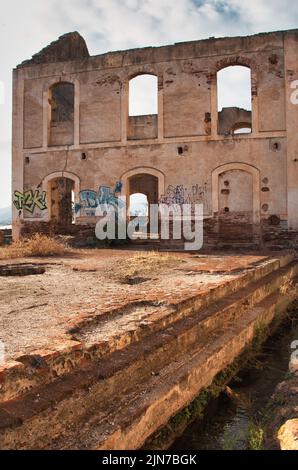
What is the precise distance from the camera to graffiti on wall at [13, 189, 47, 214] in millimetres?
14648

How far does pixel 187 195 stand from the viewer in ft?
43.5

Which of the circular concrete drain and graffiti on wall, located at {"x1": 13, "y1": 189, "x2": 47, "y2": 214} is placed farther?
graffiti on wall, located at {"x1": 13, "y1": 189, "x2": 47, "y2": 214}

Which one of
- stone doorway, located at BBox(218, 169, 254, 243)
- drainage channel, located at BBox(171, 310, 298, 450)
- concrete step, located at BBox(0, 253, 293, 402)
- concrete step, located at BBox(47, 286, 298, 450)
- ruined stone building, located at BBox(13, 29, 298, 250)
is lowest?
drainage channel, located at BBox(171, 310, 298, 450)

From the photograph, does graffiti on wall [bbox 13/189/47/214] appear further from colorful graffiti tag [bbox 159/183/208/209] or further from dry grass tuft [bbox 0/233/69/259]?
dry grass tuft [bbox 0/233/69/259]

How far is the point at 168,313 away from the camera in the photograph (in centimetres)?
388

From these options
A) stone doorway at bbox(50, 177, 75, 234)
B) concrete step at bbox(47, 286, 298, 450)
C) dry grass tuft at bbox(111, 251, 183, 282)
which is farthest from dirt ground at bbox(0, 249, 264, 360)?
stone doorway at bbox(50, 177, 75, 234)

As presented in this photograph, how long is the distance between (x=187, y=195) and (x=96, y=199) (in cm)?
324

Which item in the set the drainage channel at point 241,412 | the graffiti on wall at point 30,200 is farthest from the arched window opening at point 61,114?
the drainage channel at point 241,412

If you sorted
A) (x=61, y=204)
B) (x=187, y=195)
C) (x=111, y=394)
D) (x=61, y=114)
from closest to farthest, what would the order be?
(x=111, y=394) < (x=187, y=195) < (x=61, y=204) < (x=61, y=114)

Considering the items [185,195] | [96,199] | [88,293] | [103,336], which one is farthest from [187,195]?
[103,336]

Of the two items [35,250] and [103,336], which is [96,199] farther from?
[103,336]

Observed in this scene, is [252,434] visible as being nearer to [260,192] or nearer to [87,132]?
[260,192]

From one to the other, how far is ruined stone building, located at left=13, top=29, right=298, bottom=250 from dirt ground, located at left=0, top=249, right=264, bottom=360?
211 inches
